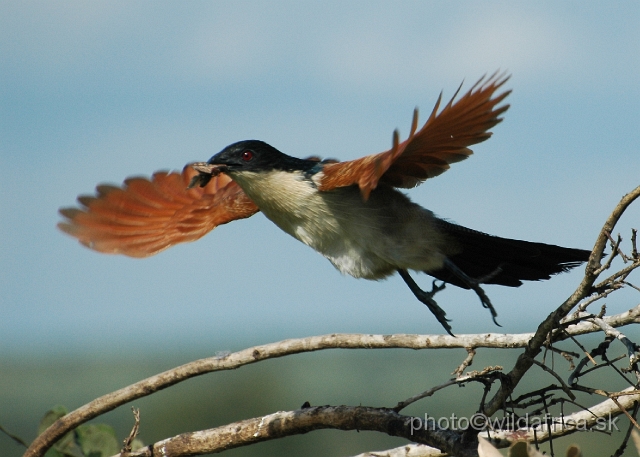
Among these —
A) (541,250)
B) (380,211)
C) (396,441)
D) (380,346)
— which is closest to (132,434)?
(380,346)

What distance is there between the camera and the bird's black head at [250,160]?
3553 mm

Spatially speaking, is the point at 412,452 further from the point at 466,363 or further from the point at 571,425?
the point at 571,425

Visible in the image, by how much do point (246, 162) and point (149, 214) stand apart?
1.03m

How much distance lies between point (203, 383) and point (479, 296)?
1628cm

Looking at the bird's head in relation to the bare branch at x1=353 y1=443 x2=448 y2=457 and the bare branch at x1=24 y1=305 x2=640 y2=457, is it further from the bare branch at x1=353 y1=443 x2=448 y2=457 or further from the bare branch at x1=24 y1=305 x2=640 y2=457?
the bare branch at x1=353 y1=443 x2=448 y2=457

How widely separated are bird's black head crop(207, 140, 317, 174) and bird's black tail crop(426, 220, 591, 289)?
2.52 feet

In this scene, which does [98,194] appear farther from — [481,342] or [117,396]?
[481,342]

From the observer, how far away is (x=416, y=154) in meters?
3.05

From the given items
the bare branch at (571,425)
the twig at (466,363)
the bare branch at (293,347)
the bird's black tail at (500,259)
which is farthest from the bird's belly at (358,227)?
the bare branch at (571,425)

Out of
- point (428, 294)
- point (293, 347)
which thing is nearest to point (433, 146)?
point (428, 294)

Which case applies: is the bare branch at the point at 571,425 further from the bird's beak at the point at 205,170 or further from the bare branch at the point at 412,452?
the bird's beak at the point at 205,170

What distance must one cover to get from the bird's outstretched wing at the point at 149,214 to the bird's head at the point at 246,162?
483mm

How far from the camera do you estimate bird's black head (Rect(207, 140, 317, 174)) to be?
355 centimetres

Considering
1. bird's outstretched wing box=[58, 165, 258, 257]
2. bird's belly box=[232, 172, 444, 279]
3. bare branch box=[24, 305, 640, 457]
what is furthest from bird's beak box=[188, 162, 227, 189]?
bare branch box=[24, 305, 640, 457]
